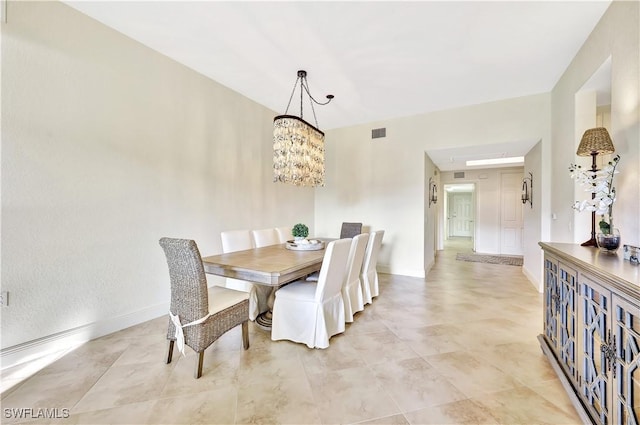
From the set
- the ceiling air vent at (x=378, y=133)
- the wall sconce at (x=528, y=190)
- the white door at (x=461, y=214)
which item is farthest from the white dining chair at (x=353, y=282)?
the white door at (x=461, y=214)

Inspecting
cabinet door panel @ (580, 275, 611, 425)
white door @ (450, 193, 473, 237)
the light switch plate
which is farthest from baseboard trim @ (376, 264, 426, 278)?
white door @ (450, 193, 473, 237)

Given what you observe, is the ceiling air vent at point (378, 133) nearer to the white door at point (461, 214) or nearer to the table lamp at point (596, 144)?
the table lamp at point (596, 144)

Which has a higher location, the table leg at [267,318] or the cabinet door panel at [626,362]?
the cabinet door panel at [626,362]

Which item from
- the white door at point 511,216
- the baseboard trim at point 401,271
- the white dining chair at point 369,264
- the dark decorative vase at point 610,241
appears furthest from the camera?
the white door at point 511,216

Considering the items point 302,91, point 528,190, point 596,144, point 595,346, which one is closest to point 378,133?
point 302,91

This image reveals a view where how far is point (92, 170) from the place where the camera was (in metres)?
2.39

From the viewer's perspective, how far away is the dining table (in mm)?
1970

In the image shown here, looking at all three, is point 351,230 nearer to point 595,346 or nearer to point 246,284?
point 246,284

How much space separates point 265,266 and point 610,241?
237 centimetres

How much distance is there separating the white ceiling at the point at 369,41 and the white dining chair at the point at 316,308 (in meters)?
2.07

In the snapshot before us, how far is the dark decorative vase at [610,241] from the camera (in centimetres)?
163

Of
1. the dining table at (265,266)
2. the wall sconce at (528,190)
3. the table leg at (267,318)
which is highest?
the wall sconce at (528,190)

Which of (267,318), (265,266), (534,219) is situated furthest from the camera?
(534,219)

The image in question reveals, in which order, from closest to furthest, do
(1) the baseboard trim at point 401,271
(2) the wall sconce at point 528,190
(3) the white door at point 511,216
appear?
(2) the wall sconce at point 528,190
(1) the baseboard trim at point 401,271
(3) the white door at point 511,216
